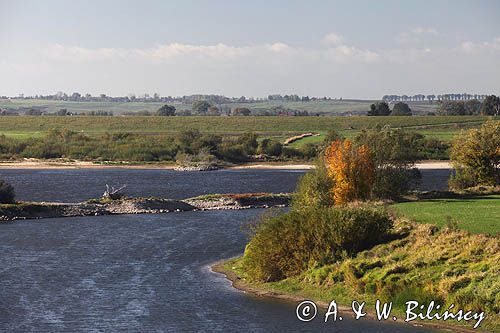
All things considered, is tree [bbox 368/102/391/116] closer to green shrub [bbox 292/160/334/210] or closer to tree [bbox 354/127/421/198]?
tree [bbox 354/127/421/198]

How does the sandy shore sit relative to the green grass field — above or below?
below

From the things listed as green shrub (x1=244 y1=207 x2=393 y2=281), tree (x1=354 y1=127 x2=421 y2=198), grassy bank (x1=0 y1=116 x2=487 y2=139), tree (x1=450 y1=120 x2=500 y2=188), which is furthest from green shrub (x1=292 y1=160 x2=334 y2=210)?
grassy bank (x1=0 y1=116 x2=487 y2=139)

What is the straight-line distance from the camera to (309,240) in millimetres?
36250

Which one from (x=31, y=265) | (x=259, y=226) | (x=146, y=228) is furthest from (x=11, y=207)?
(x=259, y=226)

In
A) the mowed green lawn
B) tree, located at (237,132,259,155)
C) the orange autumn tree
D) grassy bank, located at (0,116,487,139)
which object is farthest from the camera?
grassy bank, located at (0,116,487,139)

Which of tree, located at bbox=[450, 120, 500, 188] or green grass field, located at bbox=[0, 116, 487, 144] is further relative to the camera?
green grass field, located at bbox=[0, 116, 487, 144]

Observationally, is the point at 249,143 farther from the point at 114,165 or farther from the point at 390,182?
the point at 390,182

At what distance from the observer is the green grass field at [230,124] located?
522 ft

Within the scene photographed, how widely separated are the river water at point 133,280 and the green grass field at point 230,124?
90.9m

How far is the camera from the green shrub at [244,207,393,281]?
3600cm

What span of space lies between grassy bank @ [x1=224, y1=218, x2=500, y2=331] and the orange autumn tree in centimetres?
1152

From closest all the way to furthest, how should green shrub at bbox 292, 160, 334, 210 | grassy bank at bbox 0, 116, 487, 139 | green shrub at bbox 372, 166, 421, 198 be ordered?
green shrub at bbox 292, 160, 334, 210 < green shrub at bbox 372, 166, 421, 198 < grassy bank at bbox 0, 116, 487, 139

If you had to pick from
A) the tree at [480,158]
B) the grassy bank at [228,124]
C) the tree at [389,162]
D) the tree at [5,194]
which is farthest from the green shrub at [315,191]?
the grassy bank at [228,124]

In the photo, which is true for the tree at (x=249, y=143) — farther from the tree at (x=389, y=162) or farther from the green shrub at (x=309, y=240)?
the green shrub at (x=309, y=240)
